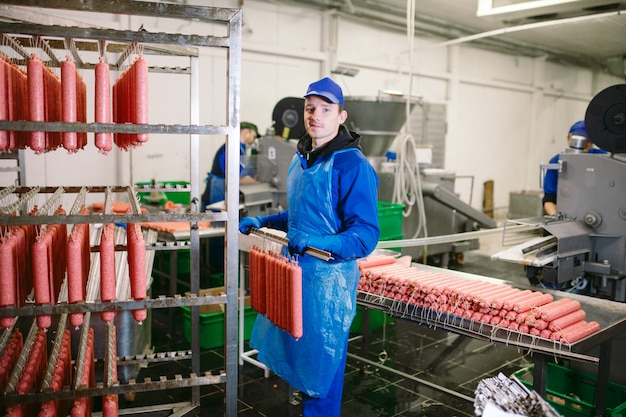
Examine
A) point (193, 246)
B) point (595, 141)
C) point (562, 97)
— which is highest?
point (562, 97)

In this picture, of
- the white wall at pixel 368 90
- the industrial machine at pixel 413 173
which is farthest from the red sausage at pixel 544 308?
the white wall at pixel 368 90

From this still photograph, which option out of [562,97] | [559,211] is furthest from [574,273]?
[562,97]

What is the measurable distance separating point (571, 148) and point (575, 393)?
205 cm

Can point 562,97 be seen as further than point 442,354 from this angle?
Yes

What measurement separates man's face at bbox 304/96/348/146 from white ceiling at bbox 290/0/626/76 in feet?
13.3

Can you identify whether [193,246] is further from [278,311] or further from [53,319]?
[53,319]

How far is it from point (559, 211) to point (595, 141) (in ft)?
1.89

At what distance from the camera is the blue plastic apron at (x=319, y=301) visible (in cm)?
250

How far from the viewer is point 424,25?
977 centimetres

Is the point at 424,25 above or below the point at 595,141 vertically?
above

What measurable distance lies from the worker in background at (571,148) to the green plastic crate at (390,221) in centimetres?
160

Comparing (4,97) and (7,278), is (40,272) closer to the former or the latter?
(7,278)

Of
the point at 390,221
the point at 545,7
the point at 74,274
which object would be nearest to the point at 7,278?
the point at 74,274

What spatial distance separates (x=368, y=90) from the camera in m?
9.70
